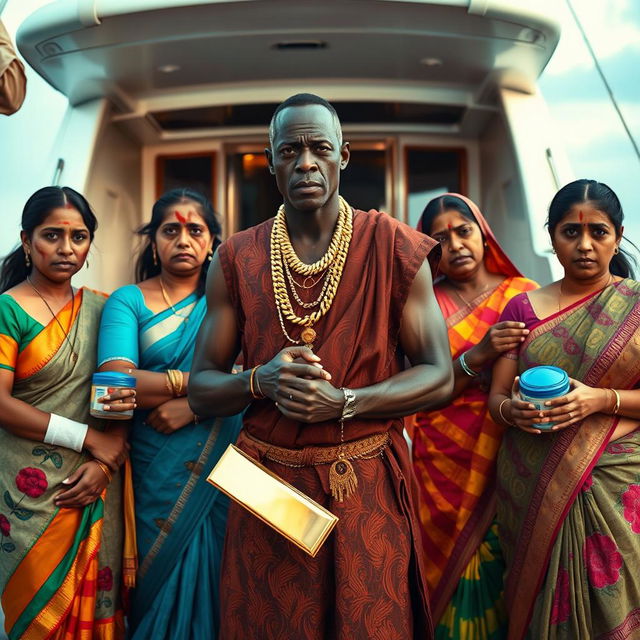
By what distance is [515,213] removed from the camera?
419 cm

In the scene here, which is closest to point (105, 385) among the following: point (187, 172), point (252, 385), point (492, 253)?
point (252, 385)

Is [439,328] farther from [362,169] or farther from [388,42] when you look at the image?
[362,169]

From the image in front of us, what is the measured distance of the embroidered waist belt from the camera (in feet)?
6.57

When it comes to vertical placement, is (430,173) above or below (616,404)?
above

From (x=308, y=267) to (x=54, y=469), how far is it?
1122 millimetres

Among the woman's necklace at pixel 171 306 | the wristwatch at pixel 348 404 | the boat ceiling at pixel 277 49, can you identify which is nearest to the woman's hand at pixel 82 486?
the woman's necklace at pixel 171 306

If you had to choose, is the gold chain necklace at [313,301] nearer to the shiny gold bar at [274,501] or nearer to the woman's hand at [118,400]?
the shiny gold bar at [274,501]

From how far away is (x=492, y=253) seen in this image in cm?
305

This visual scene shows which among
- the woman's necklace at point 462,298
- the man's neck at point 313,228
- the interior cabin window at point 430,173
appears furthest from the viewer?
the interior cabin window at point 430,173

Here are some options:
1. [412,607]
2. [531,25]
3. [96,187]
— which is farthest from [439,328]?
[96,187]

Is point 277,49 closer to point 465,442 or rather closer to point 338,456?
point 465,442

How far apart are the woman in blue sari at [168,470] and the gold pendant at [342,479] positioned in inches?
31.3

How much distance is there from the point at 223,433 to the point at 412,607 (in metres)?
0.93

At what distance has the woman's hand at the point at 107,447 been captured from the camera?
8.57ft
